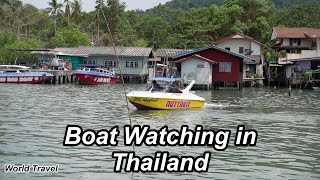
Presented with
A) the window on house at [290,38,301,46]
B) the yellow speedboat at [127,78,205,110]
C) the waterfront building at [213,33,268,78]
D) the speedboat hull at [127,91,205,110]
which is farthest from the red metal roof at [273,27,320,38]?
the speedboat hull at [127,91,205,110]

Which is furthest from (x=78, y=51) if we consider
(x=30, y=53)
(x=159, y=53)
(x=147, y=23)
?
(x=147, y=23)

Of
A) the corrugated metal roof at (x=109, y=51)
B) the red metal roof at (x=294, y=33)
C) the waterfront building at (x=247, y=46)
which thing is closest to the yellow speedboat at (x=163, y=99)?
the waterfront building at (x=247, y=46)

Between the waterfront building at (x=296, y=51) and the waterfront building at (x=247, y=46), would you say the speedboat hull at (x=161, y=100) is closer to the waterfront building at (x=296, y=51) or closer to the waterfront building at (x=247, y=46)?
the waterfront building at (x=296, y=51)

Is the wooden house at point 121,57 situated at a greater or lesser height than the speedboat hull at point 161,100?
greater

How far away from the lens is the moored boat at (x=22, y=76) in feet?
172

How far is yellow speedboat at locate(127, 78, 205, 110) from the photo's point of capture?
87.9ft

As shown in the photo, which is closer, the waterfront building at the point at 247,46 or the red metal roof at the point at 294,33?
the waterfront building at the point at 247,46

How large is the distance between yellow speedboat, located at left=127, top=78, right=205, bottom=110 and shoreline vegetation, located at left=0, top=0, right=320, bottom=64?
1651 inches

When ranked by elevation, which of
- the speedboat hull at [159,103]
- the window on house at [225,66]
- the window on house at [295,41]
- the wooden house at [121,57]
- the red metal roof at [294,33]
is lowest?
the speedboat hull at [159,103]

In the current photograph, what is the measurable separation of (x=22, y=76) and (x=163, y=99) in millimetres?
29912

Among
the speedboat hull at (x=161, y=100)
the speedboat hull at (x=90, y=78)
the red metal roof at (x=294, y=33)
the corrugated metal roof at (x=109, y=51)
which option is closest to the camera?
the speedboat hull at (x=161, y=100)

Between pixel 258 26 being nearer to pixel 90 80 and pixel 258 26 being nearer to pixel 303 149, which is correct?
pixel 90 80

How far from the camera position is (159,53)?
67.0 m

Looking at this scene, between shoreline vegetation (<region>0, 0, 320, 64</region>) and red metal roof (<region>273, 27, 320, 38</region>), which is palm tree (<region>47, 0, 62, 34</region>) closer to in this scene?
shoreline vegetation (<region>0, 0, 320, 64</region>)
